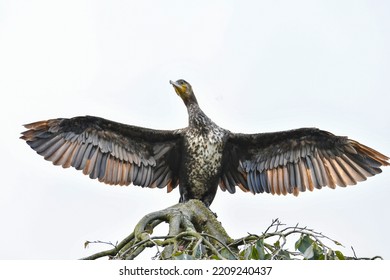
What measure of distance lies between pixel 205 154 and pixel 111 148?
1223 mm

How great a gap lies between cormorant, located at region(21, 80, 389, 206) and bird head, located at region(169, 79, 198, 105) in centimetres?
3

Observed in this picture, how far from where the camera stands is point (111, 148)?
31.5 feet

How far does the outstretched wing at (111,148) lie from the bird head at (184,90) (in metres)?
0.59

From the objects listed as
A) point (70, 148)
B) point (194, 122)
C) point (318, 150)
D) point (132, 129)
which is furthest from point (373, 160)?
point (70, 148)

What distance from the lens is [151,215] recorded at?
6375 mm

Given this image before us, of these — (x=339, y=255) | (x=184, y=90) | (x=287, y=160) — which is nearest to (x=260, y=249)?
(x=339, y=255)

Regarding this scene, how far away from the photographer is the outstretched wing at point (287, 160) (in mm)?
9469

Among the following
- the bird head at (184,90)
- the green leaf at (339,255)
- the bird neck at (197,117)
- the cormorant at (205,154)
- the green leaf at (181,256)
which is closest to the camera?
the green leaf at (181,256)

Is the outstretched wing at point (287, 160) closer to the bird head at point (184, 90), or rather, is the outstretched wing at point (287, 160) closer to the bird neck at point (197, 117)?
the bird neck at point (197, 117)

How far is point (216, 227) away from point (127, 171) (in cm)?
292

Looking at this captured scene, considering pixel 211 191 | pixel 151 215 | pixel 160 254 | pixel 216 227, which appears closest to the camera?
pixel 160 254

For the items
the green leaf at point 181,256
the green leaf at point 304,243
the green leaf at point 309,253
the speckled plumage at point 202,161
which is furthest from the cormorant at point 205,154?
the green leaf at point 181,256

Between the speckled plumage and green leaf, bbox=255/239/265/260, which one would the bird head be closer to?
the speckled plumage

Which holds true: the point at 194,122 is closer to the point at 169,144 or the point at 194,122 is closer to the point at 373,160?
the point at 169,144
